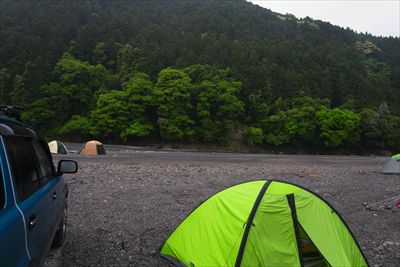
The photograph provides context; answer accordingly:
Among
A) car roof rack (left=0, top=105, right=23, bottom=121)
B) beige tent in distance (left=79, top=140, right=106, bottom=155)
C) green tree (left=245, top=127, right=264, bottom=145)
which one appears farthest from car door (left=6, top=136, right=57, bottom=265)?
green tree (left=245, top=127, right=264, bottom=145)

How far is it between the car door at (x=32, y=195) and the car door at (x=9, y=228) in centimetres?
15

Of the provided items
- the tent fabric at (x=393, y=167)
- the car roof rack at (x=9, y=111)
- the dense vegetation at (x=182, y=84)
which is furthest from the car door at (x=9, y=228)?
the dense vegetation at (x=182, y=84)

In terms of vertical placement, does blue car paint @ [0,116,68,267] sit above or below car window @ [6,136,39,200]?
below

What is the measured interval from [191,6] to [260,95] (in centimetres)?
7438

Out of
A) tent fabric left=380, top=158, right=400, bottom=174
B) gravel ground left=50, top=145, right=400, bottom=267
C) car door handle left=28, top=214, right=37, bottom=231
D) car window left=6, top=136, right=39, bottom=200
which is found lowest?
gravel ground left=50, top=145, right=400, bottom=267

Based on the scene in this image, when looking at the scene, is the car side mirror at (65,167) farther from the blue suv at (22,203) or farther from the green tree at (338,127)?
the green tree at (338,127)

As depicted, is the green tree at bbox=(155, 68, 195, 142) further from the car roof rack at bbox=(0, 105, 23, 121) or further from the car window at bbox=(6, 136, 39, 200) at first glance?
the car window at bbox=(6, 136, 39, 200)

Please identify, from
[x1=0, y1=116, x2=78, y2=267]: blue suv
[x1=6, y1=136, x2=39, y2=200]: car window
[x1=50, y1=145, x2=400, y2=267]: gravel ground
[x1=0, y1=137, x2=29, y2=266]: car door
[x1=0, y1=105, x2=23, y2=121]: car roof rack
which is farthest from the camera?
[x1=50, y1=145, x2=400, y2=267]: gravel ground

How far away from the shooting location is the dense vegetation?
58656 millimetres

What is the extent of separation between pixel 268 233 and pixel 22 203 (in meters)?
3.18

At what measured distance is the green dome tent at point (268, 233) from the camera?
4746mm

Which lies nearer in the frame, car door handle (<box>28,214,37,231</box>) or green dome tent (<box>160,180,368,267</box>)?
car door handle (<box>28,214,37,231</box>)

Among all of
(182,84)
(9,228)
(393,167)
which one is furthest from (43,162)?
(182,84)

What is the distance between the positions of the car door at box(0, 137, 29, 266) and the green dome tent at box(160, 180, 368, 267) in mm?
2789
